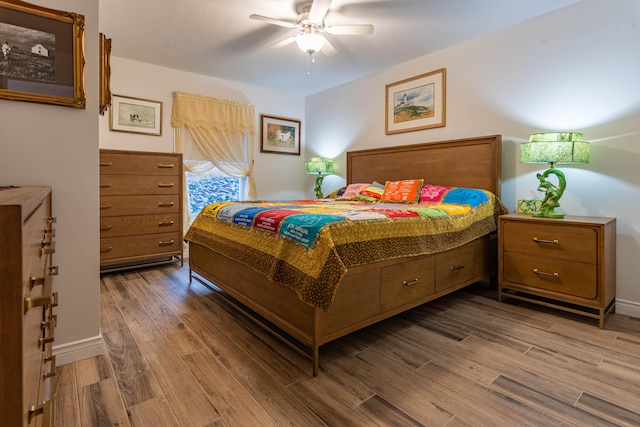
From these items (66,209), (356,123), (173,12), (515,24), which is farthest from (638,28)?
(66,209)

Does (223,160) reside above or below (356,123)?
below

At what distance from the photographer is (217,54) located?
3.73 m

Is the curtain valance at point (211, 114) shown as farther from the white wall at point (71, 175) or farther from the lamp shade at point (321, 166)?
the white wall at point (71, 175)

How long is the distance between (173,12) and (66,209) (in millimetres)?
2002

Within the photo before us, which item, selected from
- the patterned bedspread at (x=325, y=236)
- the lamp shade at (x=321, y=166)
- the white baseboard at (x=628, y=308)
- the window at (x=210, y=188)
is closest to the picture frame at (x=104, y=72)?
the patterned bedspread at (x=325, y=236)

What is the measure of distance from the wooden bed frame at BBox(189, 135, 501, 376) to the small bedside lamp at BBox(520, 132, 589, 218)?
48 centimetres

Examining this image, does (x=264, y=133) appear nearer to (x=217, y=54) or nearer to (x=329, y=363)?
(x=217, y=54)

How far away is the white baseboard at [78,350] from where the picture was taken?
175 cm

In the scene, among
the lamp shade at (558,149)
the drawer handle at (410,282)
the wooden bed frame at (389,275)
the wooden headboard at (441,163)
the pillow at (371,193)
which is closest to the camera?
the wooden bed frame at (389,275)

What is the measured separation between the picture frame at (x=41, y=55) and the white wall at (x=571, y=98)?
3.25 metres

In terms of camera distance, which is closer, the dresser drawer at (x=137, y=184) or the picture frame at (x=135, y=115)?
the dresser drawer at (x=137, y=184)

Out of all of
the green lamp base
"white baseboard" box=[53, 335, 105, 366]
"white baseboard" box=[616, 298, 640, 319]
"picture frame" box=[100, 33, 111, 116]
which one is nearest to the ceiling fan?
"picture frame" box=[100, 33, 111, 116]

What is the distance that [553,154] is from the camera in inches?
95.7

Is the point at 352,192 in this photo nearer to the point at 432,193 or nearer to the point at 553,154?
the point at 432,193
